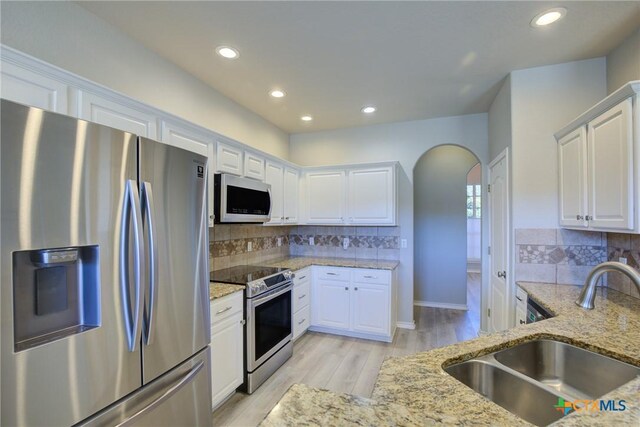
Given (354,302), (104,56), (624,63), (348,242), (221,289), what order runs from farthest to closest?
(348,242)
(354,302)
(221,289)
(624,63)
(104,56)

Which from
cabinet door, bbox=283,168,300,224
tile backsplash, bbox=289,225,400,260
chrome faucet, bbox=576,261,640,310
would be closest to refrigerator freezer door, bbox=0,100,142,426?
chrome faucet, bbox=576,261,640,310

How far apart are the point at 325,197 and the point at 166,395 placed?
2899 millimetres

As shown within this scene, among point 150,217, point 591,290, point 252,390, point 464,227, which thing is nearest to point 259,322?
point 252,390

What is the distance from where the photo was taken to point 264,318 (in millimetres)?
2619

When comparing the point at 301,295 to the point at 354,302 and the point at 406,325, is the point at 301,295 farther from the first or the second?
the point at 406,325

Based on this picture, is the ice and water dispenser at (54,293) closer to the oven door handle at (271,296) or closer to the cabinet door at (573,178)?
the oven door handle at (271,296)

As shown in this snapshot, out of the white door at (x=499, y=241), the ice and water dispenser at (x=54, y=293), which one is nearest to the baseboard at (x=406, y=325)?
the white door at (x=499, y=241)

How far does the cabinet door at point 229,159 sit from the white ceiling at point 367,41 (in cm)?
67

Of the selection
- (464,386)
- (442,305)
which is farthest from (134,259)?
(442,305)

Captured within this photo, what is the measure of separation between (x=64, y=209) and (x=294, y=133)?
3.73 m

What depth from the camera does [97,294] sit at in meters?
1.18

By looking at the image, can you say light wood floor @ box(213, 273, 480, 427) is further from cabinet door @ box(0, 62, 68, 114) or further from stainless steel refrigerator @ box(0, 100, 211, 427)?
cabinet door @ box(0, 62, 68, 114)

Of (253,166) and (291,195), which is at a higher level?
(253,166)

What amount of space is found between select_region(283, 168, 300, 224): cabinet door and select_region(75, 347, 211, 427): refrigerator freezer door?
2.16m
